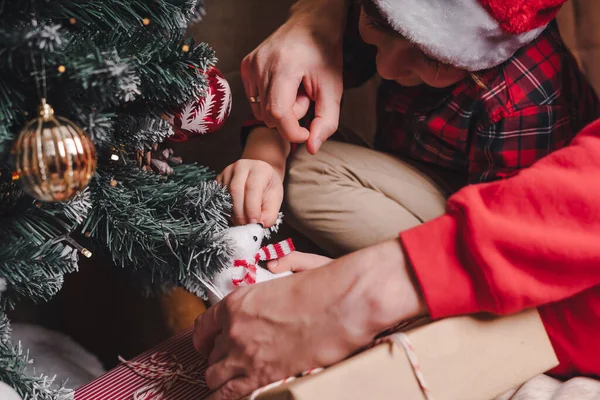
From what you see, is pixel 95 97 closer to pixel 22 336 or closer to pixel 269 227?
pixel 269 227

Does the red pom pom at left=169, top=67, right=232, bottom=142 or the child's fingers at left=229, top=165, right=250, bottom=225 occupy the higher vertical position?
the red pom pom at left=169, top=67, right=232, bottom=142

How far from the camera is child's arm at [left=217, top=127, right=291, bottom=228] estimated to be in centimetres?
61

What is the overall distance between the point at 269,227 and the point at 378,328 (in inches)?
8.6

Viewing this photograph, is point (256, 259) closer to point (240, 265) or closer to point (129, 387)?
point (240, 265)

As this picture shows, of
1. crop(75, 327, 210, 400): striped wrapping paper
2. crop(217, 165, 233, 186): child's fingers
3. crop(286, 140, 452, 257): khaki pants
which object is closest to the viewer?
crop(75, 327, 210, 400): striped wrapping paper

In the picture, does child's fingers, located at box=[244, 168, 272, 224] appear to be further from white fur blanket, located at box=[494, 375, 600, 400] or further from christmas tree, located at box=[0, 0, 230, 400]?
white fur blanket, located at box=[494, 375, 600, 400]

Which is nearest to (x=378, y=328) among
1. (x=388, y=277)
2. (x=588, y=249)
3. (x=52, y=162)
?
(x=388, y=277)

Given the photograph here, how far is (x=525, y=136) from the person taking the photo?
72 cm

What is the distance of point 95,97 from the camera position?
1.35ft

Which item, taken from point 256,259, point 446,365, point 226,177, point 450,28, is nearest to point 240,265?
point 256,259

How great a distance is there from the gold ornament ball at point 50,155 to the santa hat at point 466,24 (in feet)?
1.24

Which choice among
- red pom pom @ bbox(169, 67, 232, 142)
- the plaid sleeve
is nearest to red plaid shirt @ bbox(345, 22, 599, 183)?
the plaid sleeve

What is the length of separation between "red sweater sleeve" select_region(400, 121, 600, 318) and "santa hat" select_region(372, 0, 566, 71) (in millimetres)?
183

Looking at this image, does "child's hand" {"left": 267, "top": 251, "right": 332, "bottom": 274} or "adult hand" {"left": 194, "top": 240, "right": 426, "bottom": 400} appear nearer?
"adult hand" {"left": 194, "top": 240, "right": 426, "bottom": 400}
